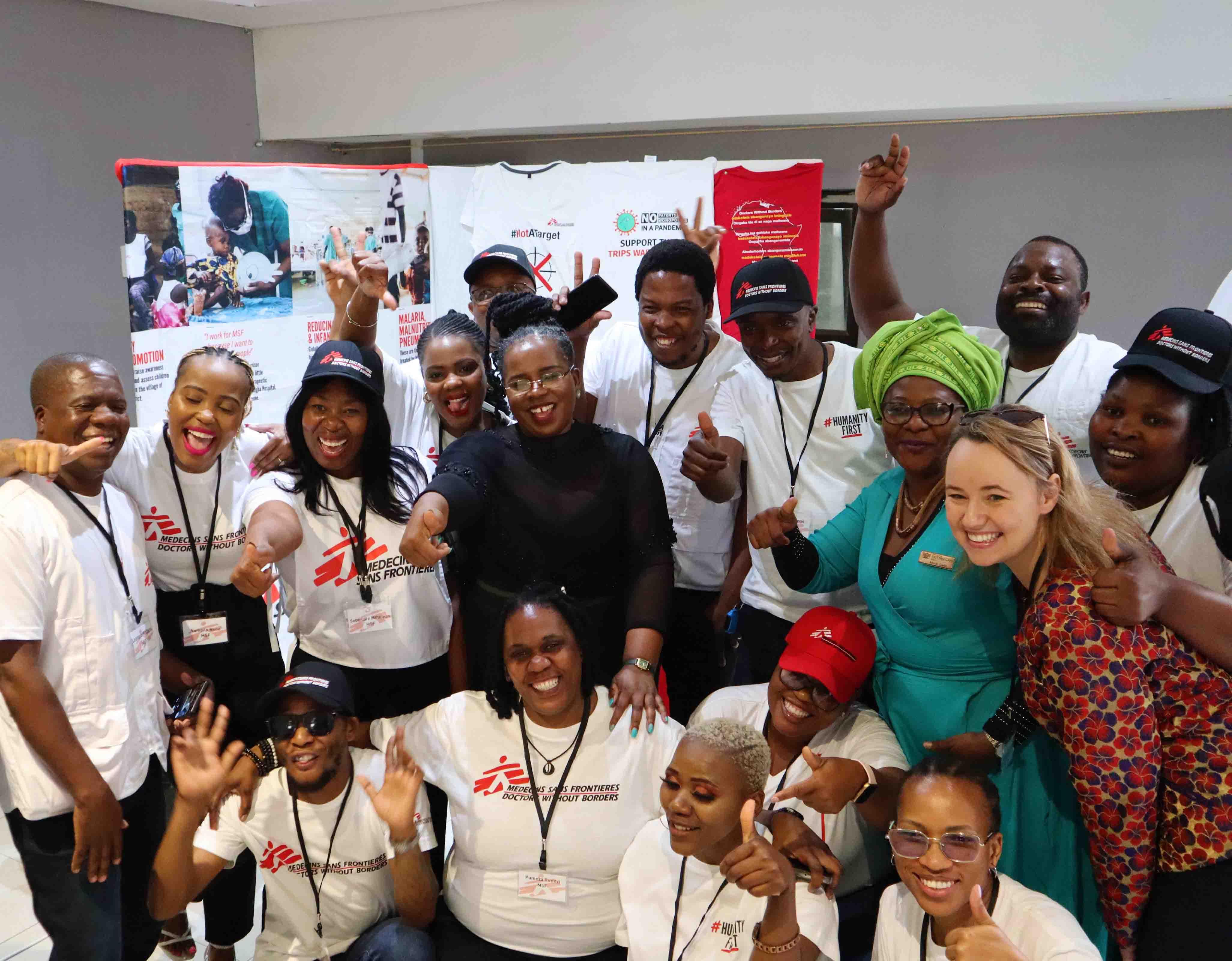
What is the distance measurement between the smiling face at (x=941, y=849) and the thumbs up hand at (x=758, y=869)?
0.25m

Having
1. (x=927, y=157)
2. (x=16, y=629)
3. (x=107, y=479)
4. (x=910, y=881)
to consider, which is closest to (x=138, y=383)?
(x=107, y=479)

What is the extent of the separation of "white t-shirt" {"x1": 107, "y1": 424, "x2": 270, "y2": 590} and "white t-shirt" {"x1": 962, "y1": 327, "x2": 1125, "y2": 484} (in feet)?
7.16

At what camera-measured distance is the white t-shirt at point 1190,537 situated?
7.09 ft

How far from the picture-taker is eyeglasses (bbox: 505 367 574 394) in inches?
98.8

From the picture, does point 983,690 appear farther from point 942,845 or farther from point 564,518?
point 564,518

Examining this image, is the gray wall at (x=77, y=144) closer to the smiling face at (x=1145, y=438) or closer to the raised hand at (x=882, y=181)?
the raised hand at (x=882, y=181)

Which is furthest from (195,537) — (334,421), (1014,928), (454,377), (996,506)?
(1014,928)

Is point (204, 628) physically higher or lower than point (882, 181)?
lower

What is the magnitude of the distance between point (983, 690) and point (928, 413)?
0.67m

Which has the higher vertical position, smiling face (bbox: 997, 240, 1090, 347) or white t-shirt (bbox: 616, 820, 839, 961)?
smiling face (bbox: 997, 240, 1090, 347)

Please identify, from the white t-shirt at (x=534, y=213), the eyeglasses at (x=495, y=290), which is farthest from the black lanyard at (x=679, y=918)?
the white t-shirt at (x=534, y=213)

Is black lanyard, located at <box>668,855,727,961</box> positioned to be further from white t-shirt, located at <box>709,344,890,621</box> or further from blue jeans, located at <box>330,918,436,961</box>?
white t-shirt, located at <box>709,344,890,621</box>

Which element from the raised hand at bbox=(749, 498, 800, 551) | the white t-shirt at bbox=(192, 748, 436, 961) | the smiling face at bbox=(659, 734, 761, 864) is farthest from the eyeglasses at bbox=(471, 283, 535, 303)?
the smiling face at bbox=(659, 734, 761, 864)

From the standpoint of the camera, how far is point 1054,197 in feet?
16.7
